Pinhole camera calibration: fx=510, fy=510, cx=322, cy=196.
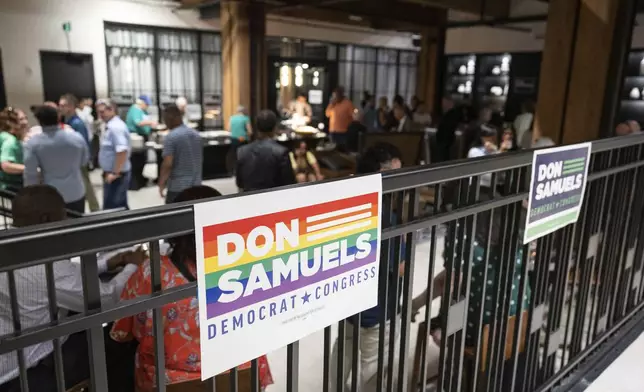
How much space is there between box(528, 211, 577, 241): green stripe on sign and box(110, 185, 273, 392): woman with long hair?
1003mm

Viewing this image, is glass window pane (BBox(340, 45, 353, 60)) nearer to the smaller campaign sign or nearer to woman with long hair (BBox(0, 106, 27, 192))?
woman with long hair (BBox(0, 106, 27, 192))

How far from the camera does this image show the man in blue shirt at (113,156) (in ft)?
16.2

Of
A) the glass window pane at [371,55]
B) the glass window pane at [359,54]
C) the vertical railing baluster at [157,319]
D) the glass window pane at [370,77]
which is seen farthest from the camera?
the glass window pane at [370,77]

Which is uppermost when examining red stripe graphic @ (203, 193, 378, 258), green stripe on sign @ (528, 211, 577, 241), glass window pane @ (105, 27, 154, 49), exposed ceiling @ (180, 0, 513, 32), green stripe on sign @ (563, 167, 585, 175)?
exposed ceiling @ (180, 0, 513, 32)

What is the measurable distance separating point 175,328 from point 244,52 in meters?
8.42

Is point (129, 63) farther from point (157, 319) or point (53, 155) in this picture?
point (157, 319)

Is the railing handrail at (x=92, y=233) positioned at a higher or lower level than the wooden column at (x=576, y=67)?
lower

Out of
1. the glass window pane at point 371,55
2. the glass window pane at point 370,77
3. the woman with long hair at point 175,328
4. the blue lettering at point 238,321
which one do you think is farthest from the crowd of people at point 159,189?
the glass window pane at point 371,55

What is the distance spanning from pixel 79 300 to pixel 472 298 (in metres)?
1.62

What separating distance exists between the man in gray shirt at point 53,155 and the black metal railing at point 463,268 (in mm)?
2646

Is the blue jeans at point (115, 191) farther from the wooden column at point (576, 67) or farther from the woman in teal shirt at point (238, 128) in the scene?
the wooden column at point (576, 67)

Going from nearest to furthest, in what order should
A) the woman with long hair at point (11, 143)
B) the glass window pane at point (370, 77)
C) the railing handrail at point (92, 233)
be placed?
the railing handrail at point (92, 233) → the woman with long hair at point (11, 143) → the glass window pane at point (370, 77)

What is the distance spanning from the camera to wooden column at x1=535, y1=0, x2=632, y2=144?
14.8ft

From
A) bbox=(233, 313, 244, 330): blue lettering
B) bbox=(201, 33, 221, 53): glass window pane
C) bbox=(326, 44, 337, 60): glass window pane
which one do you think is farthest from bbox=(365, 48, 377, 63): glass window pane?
bbox=(233, 313, 244, 330): blue lettering
